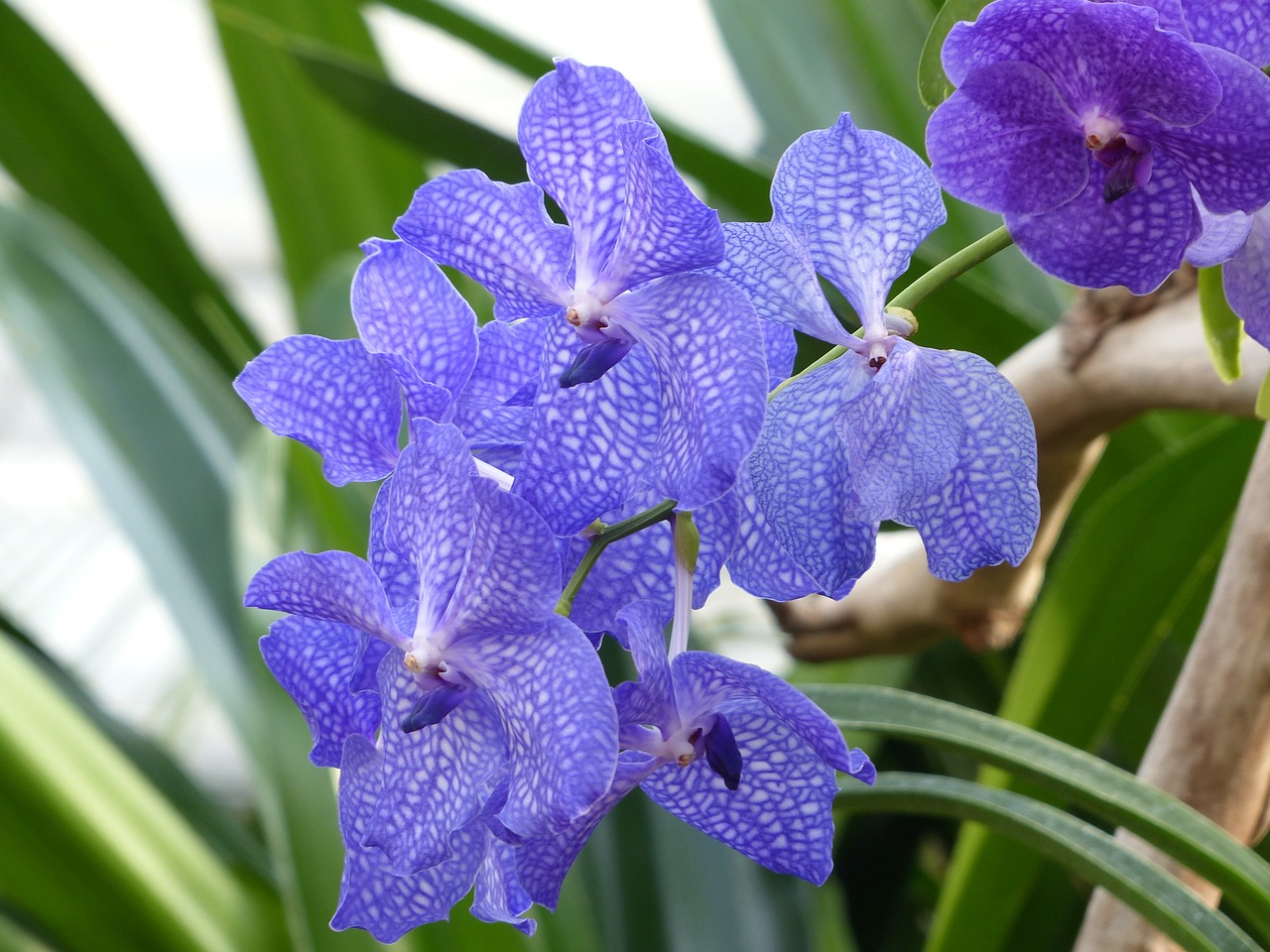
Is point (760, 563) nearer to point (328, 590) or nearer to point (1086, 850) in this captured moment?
point (328, 590)

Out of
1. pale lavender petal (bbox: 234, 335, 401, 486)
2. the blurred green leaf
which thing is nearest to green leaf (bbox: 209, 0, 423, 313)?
the blurred green leaf

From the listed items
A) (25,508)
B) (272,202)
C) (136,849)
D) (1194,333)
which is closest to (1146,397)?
(1194,333)

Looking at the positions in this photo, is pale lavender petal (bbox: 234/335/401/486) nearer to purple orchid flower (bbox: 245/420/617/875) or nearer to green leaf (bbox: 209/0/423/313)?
purple orchid flower (bbox: 245/420/617/875)

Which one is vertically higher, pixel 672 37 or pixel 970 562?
pixel 970 562

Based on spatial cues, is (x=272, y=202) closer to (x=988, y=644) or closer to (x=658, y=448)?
(x=988, y=644)

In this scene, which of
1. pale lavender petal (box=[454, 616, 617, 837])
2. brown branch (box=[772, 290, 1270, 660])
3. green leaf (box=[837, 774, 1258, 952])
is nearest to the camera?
pale lavender petal (box=[454, 616, 617, 837])
